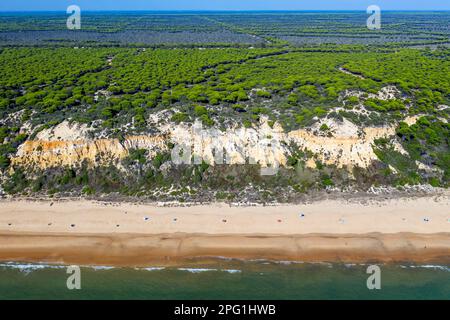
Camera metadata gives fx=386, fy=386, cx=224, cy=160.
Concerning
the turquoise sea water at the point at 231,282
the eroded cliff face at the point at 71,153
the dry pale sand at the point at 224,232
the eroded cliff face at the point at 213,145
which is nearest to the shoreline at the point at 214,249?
the dry pale sand at the point at 224,232

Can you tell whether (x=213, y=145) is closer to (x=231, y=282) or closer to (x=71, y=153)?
(x=71, y=153)

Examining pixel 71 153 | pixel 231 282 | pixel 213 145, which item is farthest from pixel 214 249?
pixel 71 153

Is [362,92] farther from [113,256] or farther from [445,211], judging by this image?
[113,256]

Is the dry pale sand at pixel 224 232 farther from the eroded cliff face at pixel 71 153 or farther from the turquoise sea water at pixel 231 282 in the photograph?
the eroded cliff face at pixel 71 153

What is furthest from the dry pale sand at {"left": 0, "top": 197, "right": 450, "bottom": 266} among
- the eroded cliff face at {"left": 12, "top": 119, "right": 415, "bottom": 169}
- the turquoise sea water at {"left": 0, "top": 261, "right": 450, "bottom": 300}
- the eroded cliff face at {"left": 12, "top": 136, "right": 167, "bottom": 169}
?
the eroded cliff face at {"left": 12, "top": 119, "right": 415, "bottom": 169}
